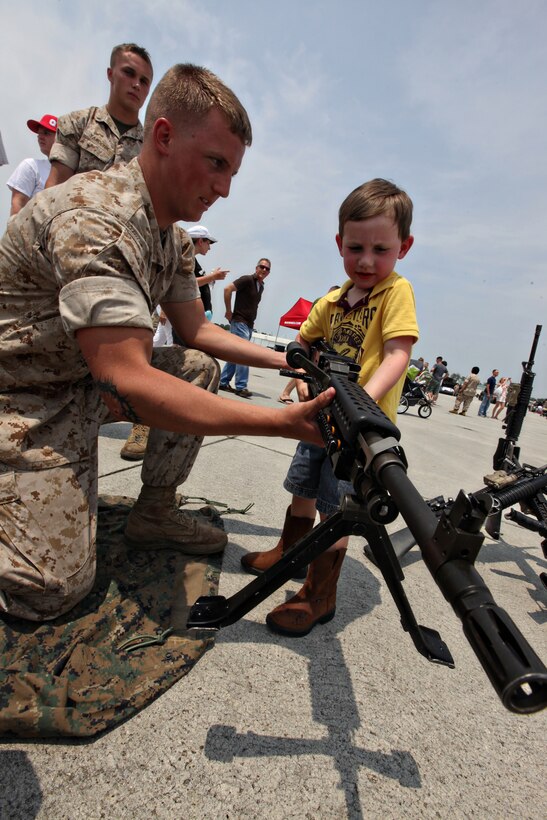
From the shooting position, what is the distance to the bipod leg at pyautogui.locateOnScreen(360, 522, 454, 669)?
120cm

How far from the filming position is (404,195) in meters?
1.85

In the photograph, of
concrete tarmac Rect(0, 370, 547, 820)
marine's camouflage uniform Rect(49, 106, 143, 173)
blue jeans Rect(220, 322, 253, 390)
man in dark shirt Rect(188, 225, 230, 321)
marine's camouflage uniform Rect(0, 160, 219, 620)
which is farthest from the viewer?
blue jeans Rect(220, 322, 253, 390)

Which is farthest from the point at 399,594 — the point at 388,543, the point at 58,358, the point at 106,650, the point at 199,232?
the point at 199,232

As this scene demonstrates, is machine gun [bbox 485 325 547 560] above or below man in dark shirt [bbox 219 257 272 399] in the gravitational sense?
below

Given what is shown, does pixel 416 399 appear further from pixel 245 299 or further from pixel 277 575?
pixel 277 575

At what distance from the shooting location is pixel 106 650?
56.7 inches

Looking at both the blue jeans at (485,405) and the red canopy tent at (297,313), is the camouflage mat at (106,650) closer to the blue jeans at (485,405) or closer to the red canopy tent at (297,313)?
the red canopy tent at (297,313)

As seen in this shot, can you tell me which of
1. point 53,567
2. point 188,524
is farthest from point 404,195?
point 53,567

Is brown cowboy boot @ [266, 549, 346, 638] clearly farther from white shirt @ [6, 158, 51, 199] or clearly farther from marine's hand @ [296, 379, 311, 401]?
white shirt @ [6, 158, 51, 199]

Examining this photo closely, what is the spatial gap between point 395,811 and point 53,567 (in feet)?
3.94

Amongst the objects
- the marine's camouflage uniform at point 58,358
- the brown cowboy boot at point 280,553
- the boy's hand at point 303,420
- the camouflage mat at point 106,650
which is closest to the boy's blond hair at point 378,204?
the marine's camouflage uniform at point 58,358

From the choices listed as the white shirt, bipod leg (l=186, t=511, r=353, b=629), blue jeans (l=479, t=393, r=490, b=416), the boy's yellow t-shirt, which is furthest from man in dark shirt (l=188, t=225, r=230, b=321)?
blue jeans (l=479, t=393, r=490, b=416)

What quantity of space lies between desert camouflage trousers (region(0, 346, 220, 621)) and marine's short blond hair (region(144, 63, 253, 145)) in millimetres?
1058

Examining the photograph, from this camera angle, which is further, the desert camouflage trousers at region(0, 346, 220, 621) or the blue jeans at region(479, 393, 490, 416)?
the blue jeans at region(479, 393, 490, 416)
